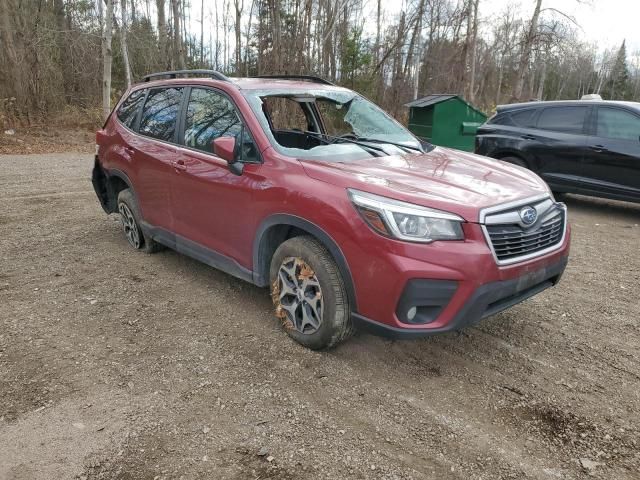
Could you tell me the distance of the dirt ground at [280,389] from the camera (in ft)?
7.73

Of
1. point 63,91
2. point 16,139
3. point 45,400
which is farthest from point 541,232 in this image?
point 63,91

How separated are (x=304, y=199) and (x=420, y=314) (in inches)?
38.7

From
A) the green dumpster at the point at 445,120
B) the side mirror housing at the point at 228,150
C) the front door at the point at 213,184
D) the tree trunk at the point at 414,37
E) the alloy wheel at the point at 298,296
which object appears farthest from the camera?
the tree trunk at the point at 414,37

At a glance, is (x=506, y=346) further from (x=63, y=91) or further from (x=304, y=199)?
(x=63, y=91)

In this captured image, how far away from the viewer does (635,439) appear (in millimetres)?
2521

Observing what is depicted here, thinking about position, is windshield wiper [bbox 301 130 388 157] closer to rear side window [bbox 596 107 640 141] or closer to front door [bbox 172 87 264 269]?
front door [bbox 172 87 264 269]

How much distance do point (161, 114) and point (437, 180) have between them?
106 inches

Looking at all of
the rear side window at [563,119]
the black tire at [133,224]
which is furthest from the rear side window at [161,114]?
the rear side window at [563,119]

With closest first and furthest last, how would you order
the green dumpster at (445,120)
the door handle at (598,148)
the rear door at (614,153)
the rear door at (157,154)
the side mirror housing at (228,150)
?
the side mirror housing at (228,150) → the rear door at (157,154) → the rear door at (614,153) → the door handle at (598,148) → the green dumpster at (445,120)

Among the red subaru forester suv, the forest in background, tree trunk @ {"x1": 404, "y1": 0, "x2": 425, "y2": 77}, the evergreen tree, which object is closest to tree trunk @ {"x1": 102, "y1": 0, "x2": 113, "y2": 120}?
the forest in background

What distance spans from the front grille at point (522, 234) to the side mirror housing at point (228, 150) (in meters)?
1.74

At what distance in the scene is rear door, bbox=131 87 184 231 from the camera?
4246 millimetres

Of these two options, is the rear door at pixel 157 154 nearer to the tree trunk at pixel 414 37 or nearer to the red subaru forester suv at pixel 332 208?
the red subaru forester suv at pixel 332 208

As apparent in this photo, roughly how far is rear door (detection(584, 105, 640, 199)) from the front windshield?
13.8ft
